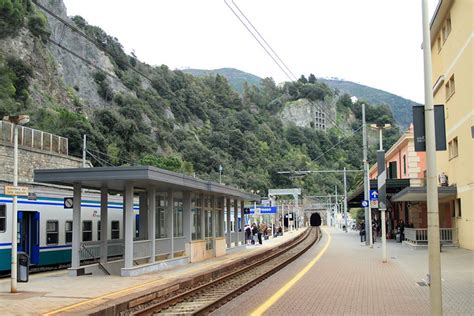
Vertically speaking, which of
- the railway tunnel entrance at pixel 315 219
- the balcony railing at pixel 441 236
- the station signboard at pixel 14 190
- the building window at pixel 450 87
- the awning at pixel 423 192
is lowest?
the railway tunnel entrance at pixel 315 219

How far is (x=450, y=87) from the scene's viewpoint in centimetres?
3091

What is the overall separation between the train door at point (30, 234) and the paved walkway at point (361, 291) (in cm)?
774

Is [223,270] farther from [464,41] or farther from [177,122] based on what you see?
[177,122]

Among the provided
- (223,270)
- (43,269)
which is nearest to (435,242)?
(223,270)

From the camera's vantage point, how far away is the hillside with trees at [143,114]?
186ft

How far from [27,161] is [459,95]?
23.0 metres

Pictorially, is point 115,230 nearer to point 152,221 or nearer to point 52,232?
point 52,232

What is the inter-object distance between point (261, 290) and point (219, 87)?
122 metres

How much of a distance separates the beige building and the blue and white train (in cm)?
1718

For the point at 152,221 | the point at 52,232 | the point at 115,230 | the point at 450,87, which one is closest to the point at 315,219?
the point at 450,87

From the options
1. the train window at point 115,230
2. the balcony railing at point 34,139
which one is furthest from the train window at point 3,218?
the balcony railing at point 34,139

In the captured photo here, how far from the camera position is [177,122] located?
322 ft

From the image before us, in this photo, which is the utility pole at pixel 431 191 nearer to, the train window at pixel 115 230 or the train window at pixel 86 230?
the train window at pixel 86 230

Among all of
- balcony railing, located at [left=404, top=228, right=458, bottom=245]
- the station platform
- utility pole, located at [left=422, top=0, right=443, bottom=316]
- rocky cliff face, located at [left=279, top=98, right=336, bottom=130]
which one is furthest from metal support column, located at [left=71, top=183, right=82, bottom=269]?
rocky cliff face, located at [left=279, top=98, right=336, bottom=130]
